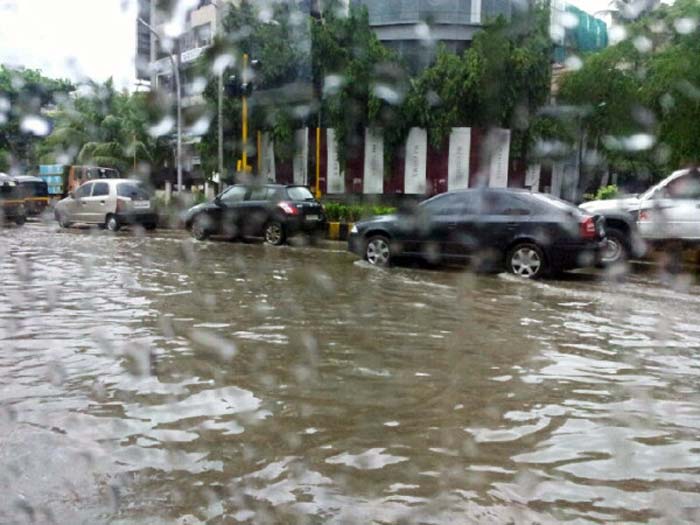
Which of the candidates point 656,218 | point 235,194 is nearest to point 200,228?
point 235,194

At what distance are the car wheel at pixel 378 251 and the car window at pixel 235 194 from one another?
499 centimetres

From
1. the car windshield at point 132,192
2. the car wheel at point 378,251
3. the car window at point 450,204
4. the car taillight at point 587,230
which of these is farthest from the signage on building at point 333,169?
the car taillight at point 587,230

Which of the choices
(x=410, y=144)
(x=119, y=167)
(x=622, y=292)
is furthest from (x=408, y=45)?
(x=622, y=292)

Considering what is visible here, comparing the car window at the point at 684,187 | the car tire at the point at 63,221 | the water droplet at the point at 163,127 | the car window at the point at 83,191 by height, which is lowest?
the car tire at the point at 63,221

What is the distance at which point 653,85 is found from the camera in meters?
15.2

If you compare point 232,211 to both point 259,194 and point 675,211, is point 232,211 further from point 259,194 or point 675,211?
point 675,211

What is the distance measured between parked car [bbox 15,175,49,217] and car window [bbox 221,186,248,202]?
11447mm

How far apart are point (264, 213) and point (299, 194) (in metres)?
0.81

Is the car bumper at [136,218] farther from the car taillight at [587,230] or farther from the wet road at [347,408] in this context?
the car taillight at [587,230]

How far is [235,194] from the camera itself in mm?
15602

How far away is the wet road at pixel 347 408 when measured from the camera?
2.98 meters

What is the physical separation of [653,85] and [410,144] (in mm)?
11212

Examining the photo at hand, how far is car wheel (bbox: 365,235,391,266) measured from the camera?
436 inches

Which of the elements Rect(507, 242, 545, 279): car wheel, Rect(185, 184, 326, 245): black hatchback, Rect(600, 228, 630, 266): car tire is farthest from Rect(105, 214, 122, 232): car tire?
Rect(600, 228, 630, 266): car tire
